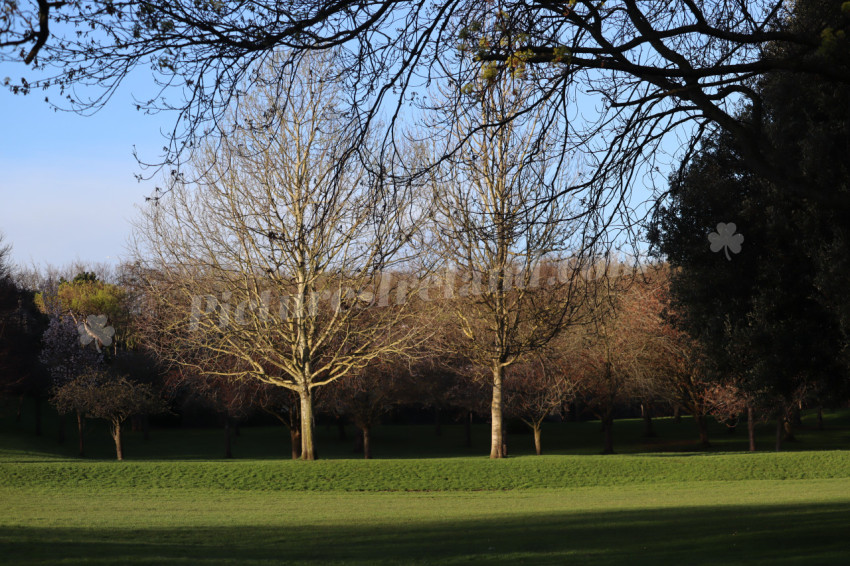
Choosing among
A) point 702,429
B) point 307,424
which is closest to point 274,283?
point 307,424

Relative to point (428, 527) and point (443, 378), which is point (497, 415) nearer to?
point (443, 378)

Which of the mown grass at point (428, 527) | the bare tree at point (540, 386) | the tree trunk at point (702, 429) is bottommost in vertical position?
the tree trunk at point (702, 429)

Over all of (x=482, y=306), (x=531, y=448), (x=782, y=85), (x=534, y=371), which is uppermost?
(x=782, y=85)

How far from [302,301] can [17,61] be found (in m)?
18.1

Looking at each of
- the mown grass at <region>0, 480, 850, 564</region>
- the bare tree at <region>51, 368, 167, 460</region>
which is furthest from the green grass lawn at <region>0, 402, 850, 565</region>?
the bare tree at <region>51, 368, 167, 460</region>

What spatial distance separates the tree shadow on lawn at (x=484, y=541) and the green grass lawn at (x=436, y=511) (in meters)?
0.03

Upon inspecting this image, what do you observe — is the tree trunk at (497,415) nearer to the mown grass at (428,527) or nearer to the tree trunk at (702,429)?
the mown grass at (428,527)

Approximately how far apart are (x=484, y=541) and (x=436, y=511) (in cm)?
567

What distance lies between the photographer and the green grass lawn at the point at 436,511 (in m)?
10.1

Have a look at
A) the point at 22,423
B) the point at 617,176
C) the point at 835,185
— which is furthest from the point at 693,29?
the point at 22,423

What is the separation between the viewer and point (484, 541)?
1141 centimetres

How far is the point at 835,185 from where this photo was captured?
1028cm

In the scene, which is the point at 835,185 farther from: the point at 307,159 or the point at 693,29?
the point at 307,159

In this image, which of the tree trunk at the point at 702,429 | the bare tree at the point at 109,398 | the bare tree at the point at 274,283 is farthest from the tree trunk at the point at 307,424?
the tree trunk at the point at 702,429
